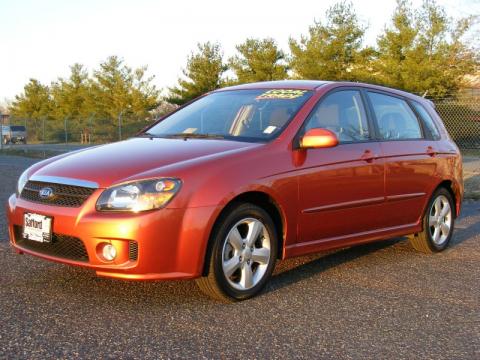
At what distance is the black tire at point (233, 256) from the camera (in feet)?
12.9

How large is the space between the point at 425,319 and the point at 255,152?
62.4 inches

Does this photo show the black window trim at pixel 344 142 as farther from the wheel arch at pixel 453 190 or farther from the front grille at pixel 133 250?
the front grille at pixel 133 250

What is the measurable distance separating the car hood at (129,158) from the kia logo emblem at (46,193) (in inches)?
4.9

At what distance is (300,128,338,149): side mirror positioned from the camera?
175 inches

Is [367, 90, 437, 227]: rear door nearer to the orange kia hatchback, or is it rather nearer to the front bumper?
the orange kia hatchback

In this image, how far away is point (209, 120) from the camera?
16.6ft

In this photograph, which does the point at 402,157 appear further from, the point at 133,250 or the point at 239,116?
the point at 133,250

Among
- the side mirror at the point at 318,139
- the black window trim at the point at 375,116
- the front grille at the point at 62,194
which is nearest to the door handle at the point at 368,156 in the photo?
the black window trim at the point at 375,116

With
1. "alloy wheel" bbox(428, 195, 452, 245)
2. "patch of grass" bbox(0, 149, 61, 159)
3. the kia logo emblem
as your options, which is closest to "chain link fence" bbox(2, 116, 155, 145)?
"patch of grass" bbox(0, 149, 61, 159)

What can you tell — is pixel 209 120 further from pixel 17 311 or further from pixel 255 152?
pixel 17 311

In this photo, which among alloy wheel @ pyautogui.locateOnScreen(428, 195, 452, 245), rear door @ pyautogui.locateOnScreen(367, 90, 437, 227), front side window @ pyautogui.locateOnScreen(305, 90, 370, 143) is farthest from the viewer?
alloy wheel @ pyautogui.locateOnScreen(428, 195, 452, 245)

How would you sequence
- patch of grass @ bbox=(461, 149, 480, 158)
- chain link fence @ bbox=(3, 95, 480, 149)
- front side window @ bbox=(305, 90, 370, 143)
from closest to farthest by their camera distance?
front side window @ bbox=(305, 90, 370, 143)
patch of grass @ bbox=(461, 149, 480, 158)
chain link fence @ bbox=(3, 95, 480, 149)

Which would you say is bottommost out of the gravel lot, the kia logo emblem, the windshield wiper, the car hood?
the gravel lot

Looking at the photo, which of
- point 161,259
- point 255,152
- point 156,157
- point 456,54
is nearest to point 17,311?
point 161,259
